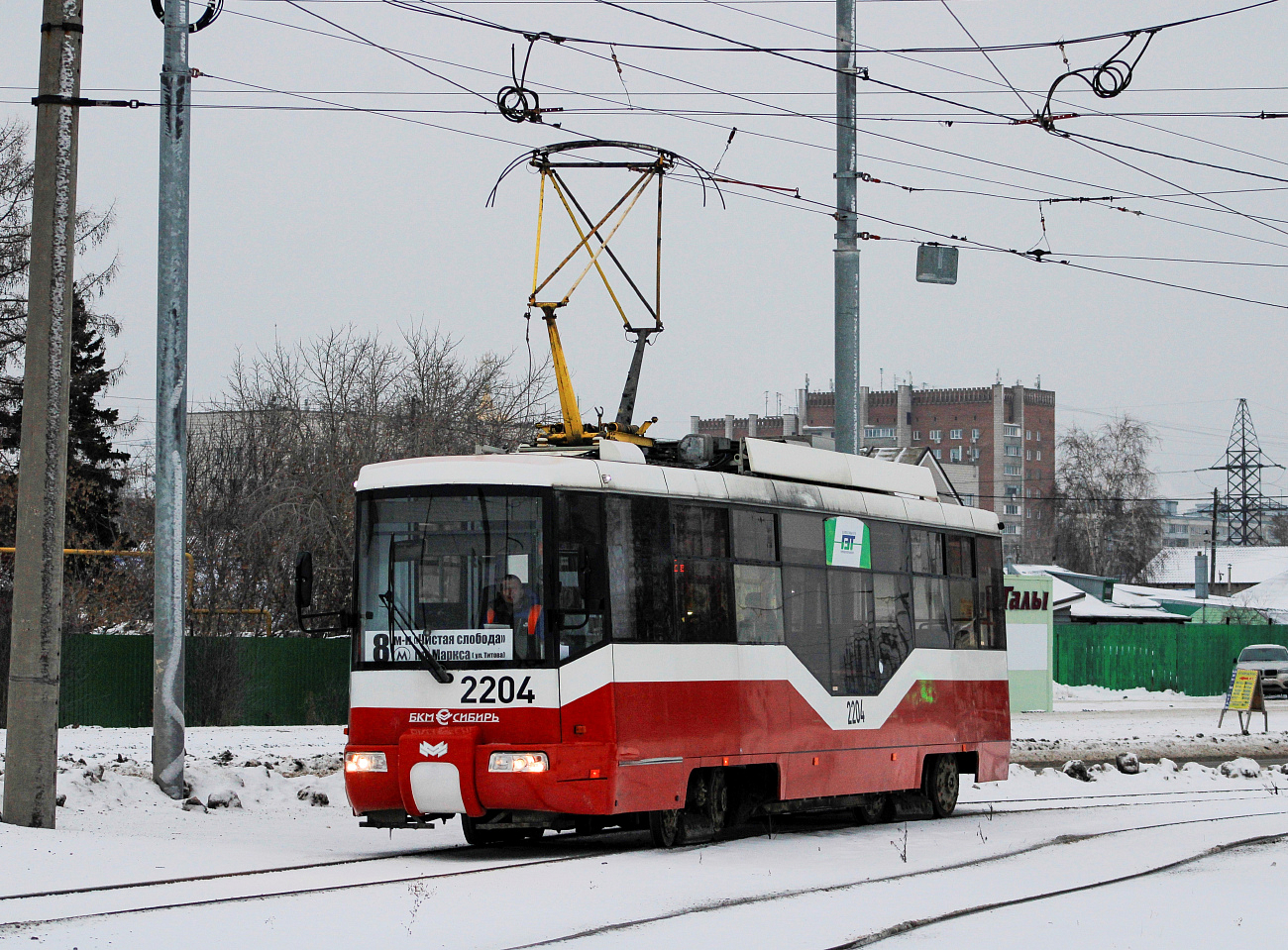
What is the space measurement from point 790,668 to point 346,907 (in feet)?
18.7

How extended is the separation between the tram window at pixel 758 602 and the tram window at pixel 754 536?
0.08m

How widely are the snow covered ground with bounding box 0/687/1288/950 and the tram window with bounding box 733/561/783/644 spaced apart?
1.61 metres

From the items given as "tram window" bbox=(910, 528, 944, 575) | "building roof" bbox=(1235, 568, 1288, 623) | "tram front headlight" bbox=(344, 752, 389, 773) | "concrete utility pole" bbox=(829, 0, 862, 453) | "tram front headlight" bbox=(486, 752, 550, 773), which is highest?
"concrete utility pole" bbox=(829, 0, 862, 453)

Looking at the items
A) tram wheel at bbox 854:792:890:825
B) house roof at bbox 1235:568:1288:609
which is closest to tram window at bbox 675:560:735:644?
tram wheel at bbox 854:792:890:825

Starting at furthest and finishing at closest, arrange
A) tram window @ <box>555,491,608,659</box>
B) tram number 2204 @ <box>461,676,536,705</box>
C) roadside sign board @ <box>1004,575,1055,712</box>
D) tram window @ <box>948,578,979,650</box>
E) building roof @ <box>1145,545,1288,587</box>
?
1. building roof @ <box>1145,545,1288,587</box>
2. roadside sign board @ <box>1004,575,1055,712</box>
3. tram window @ <box>948,578,979,650</box>
4. tram window @ <box>555,491,608,659</box>
5. tram number 2204 @ <box>461,676,536,705</box>

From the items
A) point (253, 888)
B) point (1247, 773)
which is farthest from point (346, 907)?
point (1247, 773)

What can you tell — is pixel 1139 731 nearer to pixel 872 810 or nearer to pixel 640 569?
pixel 872 810

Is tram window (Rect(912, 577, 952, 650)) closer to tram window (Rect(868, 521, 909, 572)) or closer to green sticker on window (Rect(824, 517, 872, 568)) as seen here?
tram window (Rect(868, 521, 909, 572))

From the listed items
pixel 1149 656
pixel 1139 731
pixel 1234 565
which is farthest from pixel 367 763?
pixel 1234 565

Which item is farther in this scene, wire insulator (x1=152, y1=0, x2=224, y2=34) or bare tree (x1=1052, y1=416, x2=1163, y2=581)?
bare tree (x1=1052, y1=416, x2=1163, y2=581)

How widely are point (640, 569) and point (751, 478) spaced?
176 cm

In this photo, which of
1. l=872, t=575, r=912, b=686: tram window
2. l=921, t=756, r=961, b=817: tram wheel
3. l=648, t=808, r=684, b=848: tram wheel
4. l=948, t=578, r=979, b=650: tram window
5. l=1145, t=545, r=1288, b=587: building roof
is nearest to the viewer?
l=648, t=808, r=684, b=848: tram wheel

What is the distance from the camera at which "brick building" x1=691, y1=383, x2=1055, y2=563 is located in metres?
147

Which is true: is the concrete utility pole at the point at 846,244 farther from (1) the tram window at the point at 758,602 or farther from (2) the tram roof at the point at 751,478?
(1) the tram window at the point at 758,602
